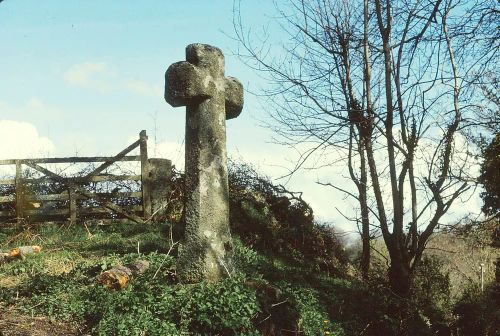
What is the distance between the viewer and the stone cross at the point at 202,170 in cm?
587

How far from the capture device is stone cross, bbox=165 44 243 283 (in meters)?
5.87

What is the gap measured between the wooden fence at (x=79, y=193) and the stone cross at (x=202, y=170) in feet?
24.8

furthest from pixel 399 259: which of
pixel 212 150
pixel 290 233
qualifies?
pixel 212 150

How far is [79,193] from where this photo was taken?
13.0 metres

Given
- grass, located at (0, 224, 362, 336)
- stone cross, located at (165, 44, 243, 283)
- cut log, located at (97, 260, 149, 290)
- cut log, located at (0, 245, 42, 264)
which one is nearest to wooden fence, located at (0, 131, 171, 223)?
cut log, located at (0, 245, 42, 264)

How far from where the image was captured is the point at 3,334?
4449 millimetres

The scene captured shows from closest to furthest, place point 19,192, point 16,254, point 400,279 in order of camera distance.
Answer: point 16,254 < point 400,279 < point 19,192

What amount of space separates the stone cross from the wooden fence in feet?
24.8

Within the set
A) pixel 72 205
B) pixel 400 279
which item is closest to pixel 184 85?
pixel 400 279

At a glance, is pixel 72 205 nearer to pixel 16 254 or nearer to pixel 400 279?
pixel 16 254

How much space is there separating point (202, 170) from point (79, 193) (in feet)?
27.1

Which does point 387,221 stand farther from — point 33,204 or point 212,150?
point 33,204

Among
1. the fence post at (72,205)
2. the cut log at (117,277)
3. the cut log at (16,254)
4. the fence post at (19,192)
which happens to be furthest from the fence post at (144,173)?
the cut log at (117,277)

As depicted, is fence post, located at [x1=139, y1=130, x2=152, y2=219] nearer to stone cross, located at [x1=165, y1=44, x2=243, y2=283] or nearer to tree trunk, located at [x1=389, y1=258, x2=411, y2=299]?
tree trunk, located at [x1=389, y1=258, x2=411, y2=299]
